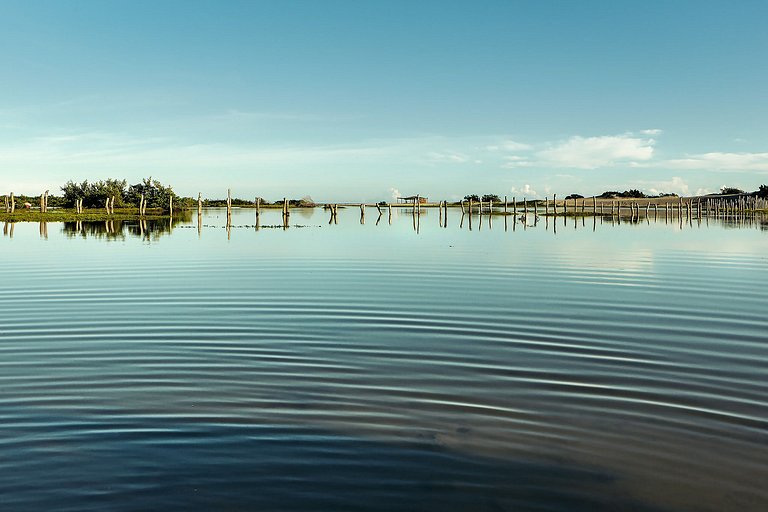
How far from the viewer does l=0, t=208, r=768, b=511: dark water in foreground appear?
5262 millimetres

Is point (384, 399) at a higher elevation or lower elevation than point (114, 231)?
lower

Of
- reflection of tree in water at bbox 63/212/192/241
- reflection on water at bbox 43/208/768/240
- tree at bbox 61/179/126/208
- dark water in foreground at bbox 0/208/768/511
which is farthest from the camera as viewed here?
tree at bbox 61/179/126/208

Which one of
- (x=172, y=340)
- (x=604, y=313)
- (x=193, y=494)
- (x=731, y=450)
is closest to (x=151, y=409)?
(x=193, y=494)

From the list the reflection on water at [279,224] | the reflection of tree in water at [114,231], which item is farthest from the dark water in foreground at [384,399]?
the reflection on water at [279,224]

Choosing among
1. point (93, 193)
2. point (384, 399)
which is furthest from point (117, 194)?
point (384, 399)

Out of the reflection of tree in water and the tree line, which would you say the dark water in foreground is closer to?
the reflection of tree in water

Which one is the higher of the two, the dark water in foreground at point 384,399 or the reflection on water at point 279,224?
the reflection on water at point 279,224

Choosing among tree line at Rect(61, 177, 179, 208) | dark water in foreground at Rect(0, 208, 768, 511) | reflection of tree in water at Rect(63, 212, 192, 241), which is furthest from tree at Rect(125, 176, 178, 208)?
dark water in foreground at Rect(0, 208, 768, 511)

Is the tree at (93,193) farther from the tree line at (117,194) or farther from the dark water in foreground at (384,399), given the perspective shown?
the dark water in foreground at (384,399)

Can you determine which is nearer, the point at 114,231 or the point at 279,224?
the point at 114,231

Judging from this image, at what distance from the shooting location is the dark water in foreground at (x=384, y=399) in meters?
5.26

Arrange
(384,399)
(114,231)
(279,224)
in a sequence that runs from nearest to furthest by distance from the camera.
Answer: (384,399)
(114,231)
(279,224)

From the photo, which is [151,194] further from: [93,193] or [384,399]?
[384,399]

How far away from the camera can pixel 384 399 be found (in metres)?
7.49
